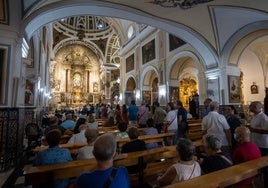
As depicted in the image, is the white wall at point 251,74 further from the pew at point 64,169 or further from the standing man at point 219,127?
the pew at point 64,169

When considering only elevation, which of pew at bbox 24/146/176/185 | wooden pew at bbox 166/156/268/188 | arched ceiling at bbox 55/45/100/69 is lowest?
pew at bbox 24/146/176/185

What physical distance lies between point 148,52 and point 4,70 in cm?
1153

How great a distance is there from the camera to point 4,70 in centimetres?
440

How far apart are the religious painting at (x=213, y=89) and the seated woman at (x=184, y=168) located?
24.3 ft

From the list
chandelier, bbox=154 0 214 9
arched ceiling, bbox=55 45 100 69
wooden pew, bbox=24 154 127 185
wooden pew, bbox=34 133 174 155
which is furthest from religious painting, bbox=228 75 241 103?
arched ceiling, bbox=55 45 100 69

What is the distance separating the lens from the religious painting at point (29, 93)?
7.22 metres

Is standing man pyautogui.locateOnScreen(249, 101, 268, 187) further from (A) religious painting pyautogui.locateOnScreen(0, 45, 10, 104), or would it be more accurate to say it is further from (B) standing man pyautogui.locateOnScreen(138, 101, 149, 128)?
(A) religious painting pyautogui.locateOnScreen(0, 45, 10, 104)

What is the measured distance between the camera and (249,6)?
5820mm

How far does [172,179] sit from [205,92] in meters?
8.67

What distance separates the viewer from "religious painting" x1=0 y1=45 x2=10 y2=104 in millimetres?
4340

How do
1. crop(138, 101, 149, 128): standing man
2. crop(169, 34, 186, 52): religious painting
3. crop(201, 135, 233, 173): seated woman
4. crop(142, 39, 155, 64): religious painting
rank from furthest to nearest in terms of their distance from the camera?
crop(142, 39, 155, 64): religious painting → crop(169, 34, 186, 52): religious painting → crop(138, 101, 149, 128): standing man → crop(201, 135, 233, 173): seated woman

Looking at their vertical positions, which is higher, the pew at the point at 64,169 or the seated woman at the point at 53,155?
the seated woman at the point at 53,155

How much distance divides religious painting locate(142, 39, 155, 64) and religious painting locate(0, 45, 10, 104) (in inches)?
422

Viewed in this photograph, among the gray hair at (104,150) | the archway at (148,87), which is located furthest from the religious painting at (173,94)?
the gray hair at (104,150)
